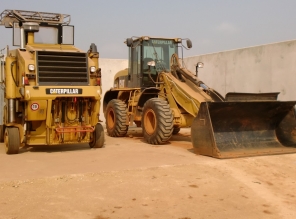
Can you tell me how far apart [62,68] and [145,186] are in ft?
12.2

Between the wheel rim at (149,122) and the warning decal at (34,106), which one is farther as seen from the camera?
the wheel rim at (149,122)

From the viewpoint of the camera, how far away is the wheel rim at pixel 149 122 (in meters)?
10.2

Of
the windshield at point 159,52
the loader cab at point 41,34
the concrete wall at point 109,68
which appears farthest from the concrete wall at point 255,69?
the loader cab at point 41,34

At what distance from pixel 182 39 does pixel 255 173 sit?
5562 mm

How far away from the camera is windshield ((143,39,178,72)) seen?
11.4m

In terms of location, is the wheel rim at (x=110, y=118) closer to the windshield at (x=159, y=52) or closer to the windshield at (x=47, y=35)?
→ the windshield at (x=159, y=52)

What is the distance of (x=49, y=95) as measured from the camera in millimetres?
8367

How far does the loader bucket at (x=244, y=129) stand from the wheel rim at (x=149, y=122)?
1920mm

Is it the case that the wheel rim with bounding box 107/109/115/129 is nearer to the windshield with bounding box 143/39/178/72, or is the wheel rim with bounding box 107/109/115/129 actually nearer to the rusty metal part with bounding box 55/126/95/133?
the windshield with bounding box 143/39/178/72

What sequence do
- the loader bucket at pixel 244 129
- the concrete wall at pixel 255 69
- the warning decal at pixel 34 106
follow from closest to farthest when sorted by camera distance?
the loader bucket at pixel 244 129, the warning decal at pixel 34 106, the concrete wall at pixel 255 69

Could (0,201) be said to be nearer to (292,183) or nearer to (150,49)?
(292,183)

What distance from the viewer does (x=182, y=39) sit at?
38.1ft

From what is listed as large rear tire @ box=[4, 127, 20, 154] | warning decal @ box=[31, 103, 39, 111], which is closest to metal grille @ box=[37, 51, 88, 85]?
warning decal @ box=[31, 103, 39, 111]

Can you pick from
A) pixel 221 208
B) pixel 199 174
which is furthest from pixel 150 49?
pixel 221 208
